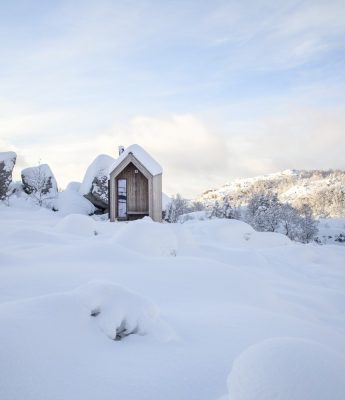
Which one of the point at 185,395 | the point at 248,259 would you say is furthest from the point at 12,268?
the point at 248,259

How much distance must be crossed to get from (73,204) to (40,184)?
2855 mm

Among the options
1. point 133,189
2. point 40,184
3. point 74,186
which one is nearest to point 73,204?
point 40,184

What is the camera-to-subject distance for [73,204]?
2420cm

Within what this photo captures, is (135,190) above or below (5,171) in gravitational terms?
below

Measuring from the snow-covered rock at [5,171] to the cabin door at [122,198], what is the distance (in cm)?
820

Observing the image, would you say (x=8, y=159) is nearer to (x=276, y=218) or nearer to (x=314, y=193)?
(x=276, y=218)

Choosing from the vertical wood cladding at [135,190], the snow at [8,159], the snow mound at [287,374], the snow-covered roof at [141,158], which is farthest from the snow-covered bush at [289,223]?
the snow mound at [287,374]

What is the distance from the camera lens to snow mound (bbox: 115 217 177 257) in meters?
8.32

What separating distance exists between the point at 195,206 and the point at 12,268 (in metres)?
58.3

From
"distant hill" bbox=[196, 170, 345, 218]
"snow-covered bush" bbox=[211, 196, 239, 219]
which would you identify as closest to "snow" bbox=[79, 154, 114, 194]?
"snow-covered bush" bbox=[211, 196, 239, 219]

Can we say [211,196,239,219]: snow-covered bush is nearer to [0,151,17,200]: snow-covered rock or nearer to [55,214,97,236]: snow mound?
[0,151,17,200]: snow-covered rock

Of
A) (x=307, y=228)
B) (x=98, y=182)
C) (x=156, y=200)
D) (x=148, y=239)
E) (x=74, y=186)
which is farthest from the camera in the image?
(x=307, y=228)

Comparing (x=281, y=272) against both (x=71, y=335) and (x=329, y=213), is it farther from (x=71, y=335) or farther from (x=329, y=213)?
(x=329, y=213)

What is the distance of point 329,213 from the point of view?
9369 cm
